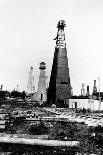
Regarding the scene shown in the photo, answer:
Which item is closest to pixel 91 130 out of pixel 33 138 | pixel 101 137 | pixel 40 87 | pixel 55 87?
pixel 101 137

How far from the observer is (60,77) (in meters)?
42.2

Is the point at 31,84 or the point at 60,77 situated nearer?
the point at 60,77

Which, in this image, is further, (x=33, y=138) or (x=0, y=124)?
(x=0, y=124)

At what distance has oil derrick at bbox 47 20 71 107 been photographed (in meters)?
41.8

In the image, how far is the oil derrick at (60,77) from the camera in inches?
1646

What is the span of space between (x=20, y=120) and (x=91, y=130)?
15.3 feet

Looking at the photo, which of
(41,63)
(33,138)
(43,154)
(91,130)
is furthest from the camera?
(41,63)

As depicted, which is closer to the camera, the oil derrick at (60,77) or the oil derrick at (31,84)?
→ the oil derrick at (60,77)

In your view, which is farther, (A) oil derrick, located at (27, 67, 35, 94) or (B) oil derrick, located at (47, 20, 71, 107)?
(A) oil derrick, located at (27, 67, 35, 94)

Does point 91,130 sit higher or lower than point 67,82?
lower

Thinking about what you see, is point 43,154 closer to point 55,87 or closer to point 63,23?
point 55,87

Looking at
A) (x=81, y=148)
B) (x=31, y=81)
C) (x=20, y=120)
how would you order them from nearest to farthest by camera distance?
(x=81, y=148), (x=20, y=120), (x=31, y=81)

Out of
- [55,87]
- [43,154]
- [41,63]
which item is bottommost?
[43,154]

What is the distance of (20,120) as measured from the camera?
1451 centimetres
